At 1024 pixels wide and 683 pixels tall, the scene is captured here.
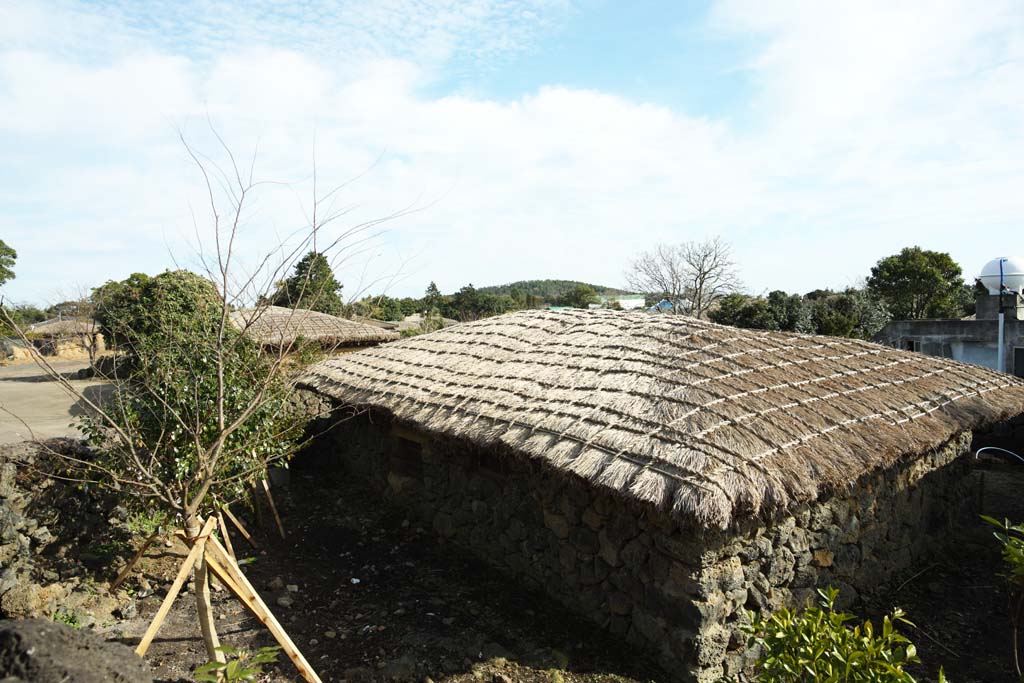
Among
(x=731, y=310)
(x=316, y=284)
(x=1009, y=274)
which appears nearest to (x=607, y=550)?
(x=316, y=284)

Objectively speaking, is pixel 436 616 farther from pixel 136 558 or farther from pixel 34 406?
pixel 34 406

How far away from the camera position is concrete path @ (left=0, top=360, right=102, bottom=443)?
943cm

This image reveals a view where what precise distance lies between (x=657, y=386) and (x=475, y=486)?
2.27 metres

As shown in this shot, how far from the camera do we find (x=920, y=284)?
24438 millimetres

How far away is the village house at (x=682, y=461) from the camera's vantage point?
14.5 ft

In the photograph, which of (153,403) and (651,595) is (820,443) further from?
(153,403)

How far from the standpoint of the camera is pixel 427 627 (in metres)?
5.28

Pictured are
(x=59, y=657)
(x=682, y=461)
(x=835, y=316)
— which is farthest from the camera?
(x=835, y=316)

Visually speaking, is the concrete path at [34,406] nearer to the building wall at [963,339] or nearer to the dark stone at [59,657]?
the dark stone at [59,657]

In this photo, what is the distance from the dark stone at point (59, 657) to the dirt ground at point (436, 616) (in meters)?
1.71

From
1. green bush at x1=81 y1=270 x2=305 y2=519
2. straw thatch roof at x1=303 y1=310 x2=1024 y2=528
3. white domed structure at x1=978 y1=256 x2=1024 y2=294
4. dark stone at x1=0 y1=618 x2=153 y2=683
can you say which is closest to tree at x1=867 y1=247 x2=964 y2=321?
white domed structure at x1=978 y1=256 x2=1024 y2=294

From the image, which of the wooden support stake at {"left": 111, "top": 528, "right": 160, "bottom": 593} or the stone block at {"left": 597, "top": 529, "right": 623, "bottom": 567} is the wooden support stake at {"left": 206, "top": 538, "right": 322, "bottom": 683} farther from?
the stone block at {"left": 597, "top": 529, "right": 623, "bottom": 567}

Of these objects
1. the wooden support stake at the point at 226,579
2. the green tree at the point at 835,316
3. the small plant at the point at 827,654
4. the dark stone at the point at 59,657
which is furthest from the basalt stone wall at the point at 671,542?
the green tree at the point at 835,316

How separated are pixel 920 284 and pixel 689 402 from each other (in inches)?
962
